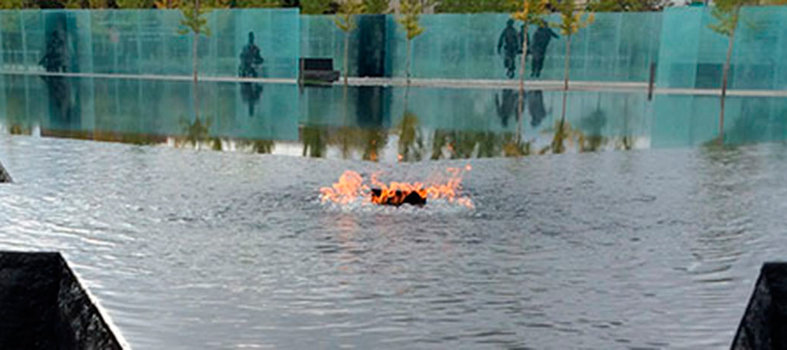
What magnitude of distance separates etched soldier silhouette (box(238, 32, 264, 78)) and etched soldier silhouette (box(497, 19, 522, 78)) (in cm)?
1212

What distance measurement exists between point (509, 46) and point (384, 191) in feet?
101

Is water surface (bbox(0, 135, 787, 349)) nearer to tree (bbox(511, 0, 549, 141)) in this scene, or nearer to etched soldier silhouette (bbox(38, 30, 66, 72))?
tree (bbox(511, 0, 549, 141))

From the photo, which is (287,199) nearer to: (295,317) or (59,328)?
(59,328)

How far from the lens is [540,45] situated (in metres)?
39.3

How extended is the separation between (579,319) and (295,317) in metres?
1.97

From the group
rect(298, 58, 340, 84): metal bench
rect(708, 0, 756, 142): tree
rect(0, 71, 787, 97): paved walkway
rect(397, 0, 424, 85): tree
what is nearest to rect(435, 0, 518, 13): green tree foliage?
rect(0, 71, 787, 97): paved walkway

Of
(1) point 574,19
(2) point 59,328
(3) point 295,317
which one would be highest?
(1) point 574,19

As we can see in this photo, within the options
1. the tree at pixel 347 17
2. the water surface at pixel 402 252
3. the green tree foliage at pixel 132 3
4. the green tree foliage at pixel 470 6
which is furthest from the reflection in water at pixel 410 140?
the green tree foliage at pixel 470 6

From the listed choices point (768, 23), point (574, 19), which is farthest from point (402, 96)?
point (768, 23)

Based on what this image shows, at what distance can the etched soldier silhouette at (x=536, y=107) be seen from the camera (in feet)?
73.0

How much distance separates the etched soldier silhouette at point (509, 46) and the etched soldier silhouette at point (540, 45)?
78 centimetres

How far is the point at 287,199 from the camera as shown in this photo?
9.98 metres

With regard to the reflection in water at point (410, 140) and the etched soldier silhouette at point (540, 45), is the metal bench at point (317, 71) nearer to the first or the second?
the etched soldier silhouette at point (540, 45)

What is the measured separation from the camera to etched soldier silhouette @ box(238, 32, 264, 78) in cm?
4034
